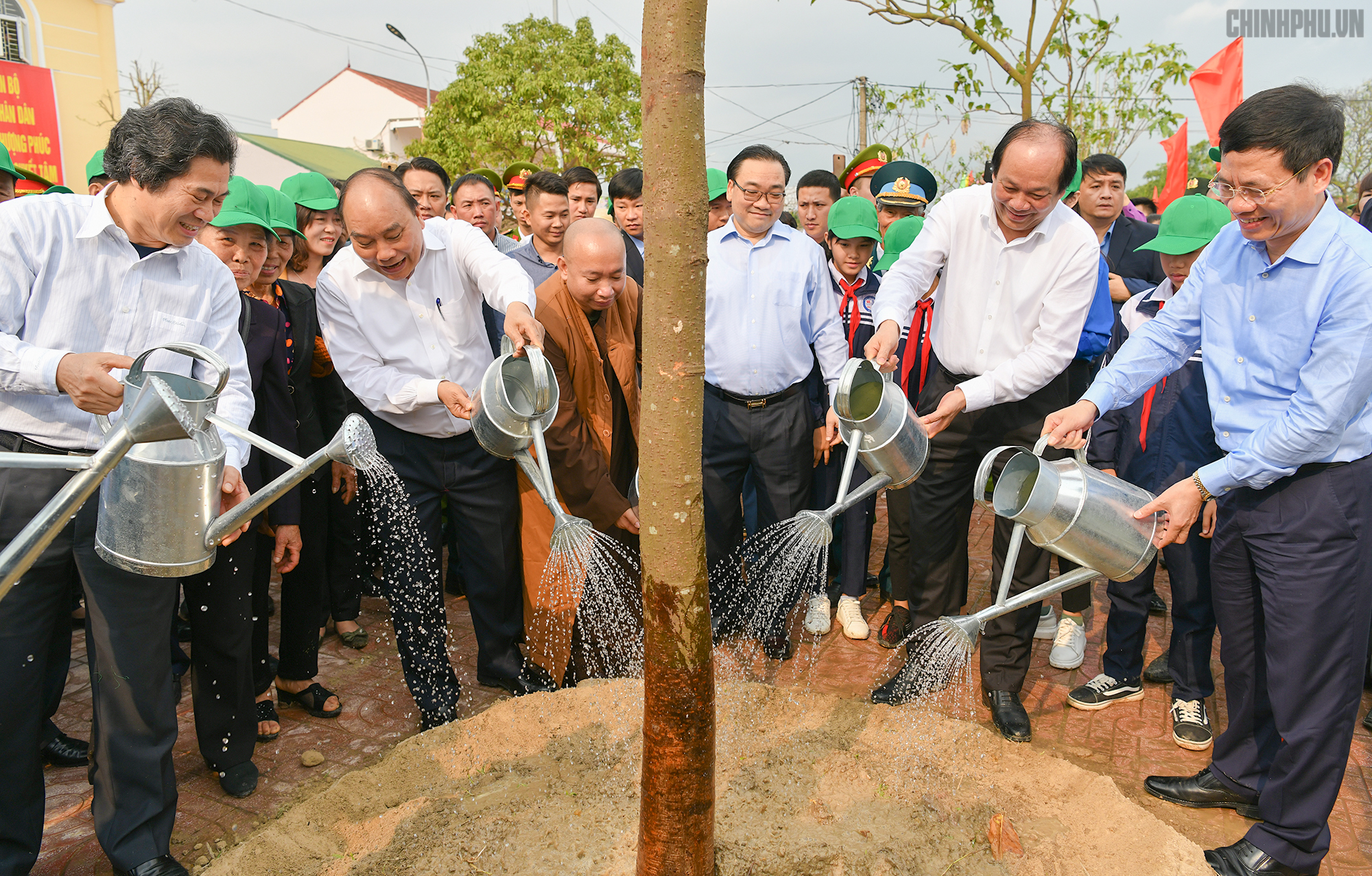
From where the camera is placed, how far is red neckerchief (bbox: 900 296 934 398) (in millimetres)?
4273

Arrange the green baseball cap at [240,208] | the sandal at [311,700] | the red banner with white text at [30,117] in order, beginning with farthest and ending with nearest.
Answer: the red banner with white text at [30,117] → the sandal at [311,700] → the green baseball cap at [240,208]

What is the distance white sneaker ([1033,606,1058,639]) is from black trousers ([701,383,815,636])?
4.32ft

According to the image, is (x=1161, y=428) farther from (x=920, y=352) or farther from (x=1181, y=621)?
(x=920, y=352)

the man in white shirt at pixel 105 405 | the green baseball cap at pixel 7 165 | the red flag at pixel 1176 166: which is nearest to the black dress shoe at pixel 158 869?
the man in white shirt at pixel 105 405

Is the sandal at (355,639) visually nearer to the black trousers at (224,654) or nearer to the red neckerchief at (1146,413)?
the black trousers at (224,654)

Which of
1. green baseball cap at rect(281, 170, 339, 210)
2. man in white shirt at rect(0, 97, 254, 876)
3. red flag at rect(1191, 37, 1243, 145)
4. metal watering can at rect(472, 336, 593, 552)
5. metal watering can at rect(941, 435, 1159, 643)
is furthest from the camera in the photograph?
red flag at rect(1191, 37, 1243, 145)

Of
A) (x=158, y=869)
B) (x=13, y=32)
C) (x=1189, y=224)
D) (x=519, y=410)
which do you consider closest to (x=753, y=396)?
(x=519, y=410)

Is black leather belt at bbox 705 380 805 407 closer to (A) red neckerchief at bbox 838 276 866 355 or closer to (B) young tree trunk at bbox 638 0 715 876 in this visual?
(A) red neckerchief at bbox 838 276 866 355

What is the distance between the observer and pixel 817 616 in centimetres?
442

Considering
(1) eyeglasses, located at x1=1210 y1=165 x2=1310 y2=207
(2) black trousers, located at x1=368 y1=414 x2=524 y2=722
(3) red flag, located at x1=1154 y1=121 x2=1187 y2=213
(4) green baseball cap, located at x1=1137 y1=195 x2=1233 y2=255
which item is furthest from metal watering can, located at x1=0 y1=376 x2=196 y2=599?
(3) red flag, located at x1=1154 y1=121 x2=1187 y2=213

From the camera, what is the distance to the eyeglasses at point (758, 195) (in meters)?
3.91

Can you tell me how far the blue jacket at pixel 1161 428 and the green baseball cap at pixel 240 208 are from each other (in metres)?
3.61

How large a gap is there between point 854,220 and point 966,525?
1.77 meters

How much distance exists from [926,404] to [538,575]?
1796 millimetres
